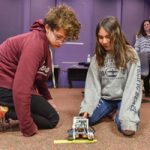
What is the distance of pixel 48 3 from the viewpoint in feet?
19.6

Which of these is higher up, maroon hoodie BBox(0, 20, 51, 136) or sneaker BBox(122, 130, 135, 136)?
maroon hoodie BBox(0, 20, 51, 136)

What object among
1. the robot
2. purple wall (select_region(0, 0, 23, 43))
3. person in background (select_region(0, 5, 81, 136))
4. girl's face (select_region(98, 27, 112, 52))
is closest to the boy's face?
person in background (select_region(0, 5, 81, 136))

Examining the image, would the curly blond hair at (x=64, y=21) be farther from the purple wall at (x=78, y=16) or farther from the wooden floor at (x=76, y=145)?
the purple wall at (x=78, y=16)

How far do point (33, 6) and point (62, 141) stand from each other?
441cm

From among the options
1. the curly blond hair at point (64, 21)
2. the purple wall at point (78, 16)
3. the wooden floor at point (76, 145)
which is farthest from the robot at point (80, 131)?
the purple wall at point (78, 16)

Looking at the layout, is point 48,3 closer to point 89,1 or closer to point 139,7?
point 89,1

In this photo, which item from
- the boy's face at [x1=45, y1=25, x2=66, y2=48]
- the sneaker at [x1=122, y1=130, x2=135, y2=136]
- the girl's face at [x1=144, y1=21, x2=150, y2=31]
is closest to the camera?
the boy's face at [x1=45, y1=25, x2=66, y2=48]

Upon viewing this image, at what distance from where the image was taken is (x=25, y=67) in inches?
72.2

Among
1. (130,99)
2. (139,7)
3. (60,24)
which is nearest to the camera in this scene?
(60,24)

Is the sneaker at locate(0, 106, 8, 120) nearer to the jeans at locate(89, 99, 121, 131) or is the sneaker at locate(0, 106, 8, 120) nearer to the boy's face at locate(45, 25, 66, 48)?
the boy's face at locate(45, 25, 66, 48)

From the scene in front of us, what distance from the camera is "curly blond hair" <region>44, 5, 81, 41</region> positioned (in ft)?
6.24

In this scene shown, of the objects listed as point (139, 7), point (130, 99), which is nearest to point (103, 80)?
point (130, 99)

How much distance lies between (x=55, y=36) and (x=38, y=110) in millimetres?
508

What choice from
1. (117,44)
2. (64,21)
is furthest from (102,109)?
(64,21)
